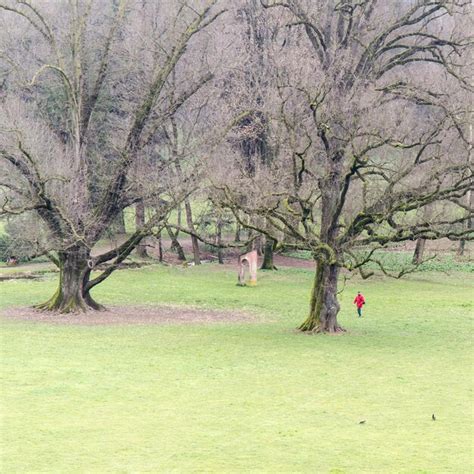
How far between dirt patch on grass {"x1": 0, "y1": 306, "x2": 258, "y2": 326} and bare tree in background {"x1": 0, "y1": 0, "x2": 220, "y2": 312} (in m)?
0.80

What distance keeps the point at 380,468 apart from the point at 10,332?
16.4 m

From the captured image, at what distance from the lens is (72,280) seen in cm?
3033

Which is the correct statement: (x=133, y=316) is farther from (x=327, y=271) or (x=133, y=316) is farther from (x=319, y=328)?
(x=327, y=271)

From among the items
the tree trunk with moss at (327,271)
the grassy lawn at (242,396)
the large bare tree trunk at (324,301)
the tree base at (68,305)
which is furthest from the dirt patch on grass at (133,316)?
the tree trunk with moss at (327,271)

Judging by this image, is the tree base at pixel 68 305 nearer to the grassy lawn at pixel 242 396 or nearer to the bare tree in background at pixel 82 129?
the bare tree in background at pixel 82 129

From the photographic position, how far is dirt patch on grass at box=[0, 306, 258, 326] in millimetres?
29016

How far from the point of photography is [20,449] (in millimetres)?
13047

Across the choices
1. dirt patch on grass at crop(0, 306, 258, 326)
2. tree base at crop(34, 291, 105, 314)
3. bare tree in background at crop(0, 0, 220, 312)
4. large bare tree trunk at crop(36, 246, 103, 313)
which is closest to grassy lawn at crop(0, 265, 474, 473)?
dirt patch on grass at crop(0, 306, 258, 326)

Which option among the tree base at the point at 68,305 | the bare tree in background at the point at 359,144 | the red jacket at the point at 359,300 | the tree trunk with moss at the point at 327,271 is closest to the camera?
the bare tree in background at the point at 359,144

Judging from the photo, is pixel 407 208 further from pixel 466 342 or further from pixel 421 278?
pixel 421 278

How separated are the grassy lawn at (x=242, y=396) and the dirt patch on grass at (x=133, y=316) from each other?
1.00m

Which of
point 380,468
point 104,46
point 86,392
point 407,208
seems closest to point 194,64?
point 104,46

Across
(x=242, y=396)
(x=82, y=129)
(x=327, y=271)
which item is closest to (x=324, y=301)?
(x=327, y=271)

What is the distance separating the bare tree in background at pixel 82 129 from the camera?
94.0 ft
